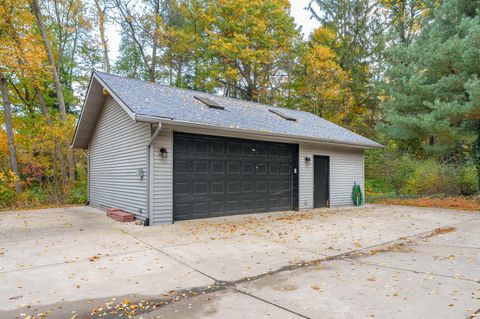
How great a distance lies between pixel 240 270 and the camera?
13.8 feet

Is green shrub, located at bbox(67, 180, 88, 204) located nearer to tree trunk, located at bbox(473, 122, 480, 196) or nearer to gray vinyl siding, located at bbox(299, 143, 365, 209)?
gray vinyl siding, located at bbox(299, 143, 365, 209)

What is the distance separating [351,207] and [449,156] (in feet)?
25.3

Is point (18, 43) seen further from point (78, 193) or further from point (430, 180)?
point (430, 180)

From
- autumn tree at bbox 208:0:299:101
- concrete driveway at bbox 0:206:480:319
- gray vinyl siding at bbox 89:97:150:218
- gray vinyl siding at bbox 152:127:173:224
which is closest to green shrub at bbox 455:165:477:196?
concrete driveway at bbox 0:206:480:319

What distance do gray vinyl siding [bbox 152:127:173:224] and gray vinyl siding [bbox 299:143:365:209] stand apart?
4509mm

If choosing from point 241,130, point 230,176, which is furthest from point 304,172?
point 241,130

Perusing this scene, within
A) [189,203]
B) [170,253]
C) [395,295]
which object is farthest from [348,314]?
[189,203]

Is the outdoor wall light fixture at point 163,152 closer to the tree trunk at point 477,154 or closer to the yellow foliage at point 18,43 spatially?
the yellow foliage at point 18,43

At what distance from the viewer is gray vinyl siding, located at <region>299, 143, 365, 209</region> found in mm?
10414

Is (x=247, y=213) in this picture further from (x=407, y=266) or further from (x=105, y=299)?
(x=105, y=299)

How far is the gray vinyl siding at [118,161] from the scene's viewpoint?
7.87 metres

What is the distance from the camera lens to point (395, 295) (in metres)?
3.25

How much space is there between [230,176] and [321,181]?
385 centimetres

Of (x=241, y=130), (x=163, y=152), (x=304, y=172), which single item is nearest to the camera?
(x=163, y=152)
